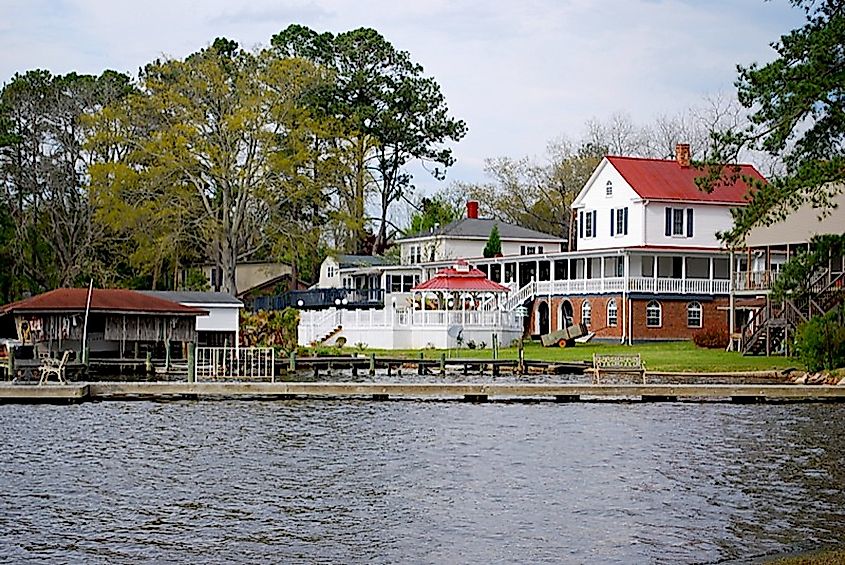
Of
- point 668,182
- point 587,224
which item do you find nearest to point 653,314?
point 668,182

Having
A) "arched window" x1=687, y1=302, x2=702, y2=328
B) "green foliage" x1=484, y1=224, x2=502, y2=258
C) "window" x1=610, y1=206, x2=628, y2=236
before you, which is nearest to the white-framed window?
"green foliage" x1=484, y1=224, x2=502, y2=258

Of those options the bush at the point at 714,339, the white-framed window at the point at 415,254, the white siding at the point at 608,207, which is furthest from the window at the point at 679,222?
the white-framed window at the point at 415,254

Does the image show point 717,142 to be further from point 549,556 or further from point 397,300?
point 397,300

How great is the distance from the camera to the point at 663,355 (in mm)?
58031

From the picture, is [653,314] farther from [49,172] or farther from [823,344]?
[49,172]

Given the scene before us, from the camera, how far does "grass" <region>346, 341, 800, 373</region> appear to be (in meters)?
51.6

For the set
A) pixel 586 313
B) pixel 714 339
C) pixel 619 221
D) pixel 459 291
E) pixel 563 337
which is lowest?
pixel 714 339

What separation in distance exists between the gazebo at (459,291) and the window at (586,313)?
4141 millimetres

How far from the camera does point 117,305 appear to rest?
5641cm

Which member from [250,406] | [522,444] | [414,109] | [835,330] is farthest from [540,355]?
[414,109]

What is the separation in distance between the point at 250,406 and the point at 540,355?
25.7 metres

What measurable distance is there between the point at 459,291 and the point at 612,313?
7.97m

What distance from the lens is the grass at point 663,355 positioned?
51.6m

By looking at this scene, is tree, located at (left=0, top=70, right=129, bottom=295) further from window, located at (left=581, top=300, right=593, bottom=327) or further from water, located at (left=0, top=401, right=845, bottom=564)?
water, located at (left=0, top=401, right=845, bottom=564)
